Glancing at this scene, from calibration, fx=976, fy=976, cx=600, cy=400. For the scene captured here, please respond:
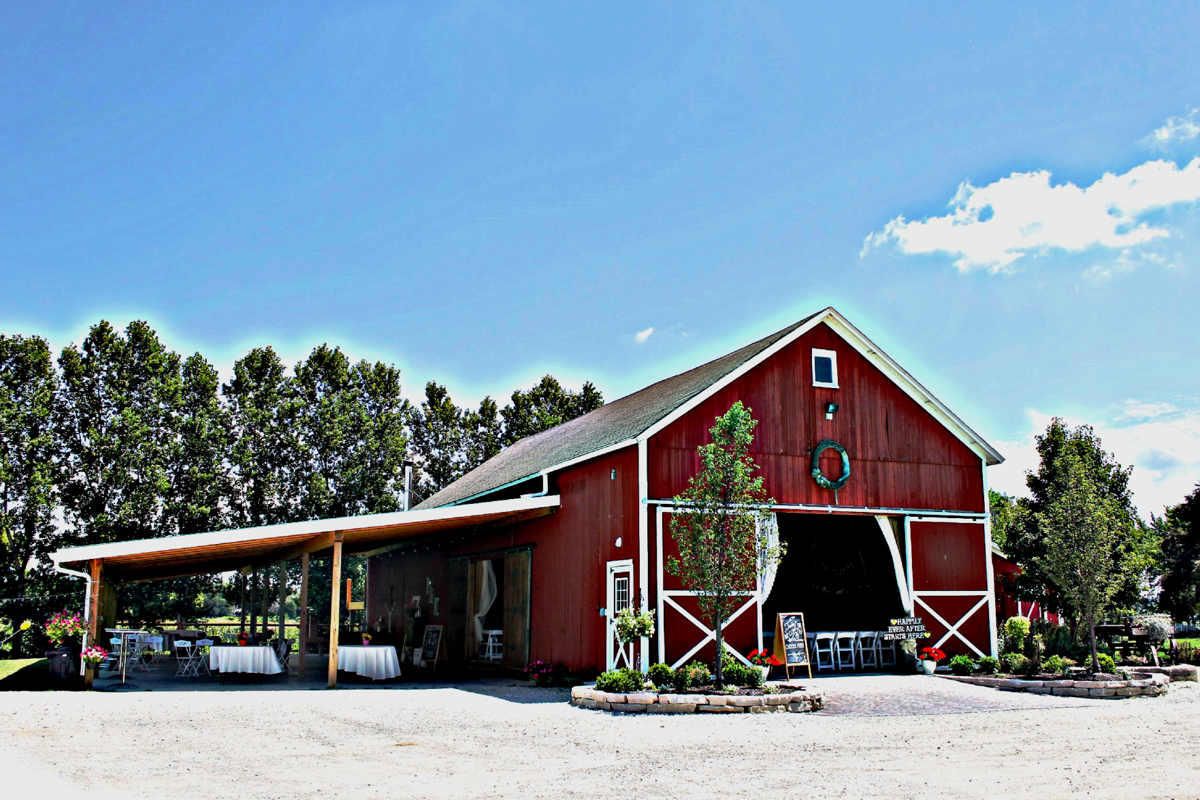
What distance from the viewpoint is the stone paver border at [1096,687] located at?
13883 millimetres

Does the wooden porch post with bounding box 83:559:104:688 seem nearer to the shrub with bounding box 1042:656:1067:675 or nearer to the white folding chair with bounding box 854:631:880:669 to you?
the white folding chair with bounding box 854:631:880:669

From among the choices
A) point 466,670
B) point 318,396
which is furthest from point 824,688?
point 318,396

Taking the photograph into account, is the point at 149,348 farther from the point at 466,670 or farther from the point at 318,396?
the point at 466,670

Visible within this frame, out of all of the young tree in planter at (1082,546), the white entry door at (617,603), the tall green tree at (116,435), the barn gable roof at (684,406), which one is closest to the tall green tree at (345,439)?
the tall green tree at (116,435)

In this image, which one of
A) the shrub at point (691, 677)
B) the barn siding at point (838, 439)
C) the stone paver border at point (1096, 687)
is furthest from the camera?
the barn siding at point (838, 439)

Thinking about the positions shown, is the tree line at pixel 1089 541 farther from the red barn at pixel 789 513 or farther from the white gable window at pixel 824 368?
the white gable window at pixel 824 368

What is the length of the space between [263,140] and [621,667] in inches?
405

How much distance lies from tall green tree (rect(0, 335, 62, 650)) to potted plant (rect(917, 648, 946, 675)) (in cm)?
2438

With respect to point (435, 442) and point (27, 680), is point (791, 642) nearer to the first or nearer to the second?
point (27, 680)

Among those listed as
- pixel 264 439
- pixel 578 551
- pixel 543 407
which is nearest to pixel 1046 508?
pixel 578 551

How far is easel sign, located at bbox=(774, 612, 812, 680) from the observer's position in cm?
1573

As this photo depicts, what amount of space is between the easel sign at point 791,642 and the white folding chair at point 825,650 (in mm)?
1443

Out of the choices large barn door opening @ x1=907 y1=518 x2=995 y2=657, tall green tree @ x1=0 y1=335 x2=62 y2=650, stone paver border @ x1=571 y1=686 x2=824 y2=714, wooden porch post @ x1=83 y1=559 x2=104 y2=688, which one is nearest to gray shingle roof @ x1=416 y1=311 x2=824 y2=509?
large barn door opening @ x1=907 y1=518 x2=995 y2=657

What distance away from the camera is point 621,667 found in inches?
620
